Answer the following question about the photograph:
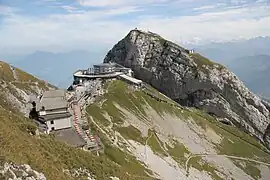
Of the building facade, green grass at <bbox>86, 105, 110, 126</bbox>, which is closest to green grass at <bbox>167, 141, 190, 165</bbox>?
green grass at <bbox>86, 105, 110, 126</bbox>

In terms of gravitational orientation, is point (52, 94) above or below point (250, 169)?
above

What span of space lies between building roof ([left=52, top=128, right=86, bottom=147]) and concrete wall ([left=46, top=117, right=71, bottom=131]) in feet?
4.11

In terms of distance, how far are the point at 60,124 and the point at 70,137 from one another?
7.93 m

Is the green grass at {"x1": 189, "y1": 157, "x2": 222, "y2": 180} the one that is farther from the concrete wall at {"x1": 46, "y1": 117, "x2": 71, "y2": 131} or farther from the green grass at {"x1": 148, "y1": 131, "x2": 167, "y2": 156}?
the concrete wall at {"x1": 46, "y1": 117, "x2": 71, "y2": 131}

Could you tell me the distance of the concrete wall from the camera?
3529 inches

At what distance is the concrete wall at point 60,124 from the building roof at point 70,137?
1.25 metres

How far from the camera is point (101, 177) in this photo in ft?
163

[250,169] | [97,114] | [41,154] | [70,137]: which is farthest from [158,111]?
[41,154]

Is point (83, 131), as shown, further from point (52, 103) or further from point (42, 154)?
point (42, 154)

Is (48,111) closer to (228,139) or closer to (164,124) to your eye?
(164,124)

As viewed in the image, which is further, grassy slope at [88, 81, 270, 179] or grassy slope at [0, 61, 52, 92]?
grassy slope at [88, 81, 270, 179]

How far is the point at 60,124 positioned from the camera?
301ft

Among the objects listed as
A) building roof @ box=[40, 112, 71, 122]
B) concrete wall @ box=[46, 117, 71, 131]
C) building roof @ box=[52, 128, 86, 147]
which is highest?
building roof @ box=[40, 112, 71, 122]

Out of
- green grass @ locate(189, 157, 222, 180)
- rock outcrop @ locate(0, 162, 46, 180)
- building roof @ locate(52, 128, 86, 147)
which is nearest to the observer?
rock outcrop @ locate(0, 162, 46, 180)
